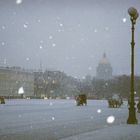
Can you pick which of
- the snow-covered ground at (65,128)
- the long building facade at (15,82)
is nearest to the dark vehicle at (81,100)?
the snow-covered ground at (65,128)

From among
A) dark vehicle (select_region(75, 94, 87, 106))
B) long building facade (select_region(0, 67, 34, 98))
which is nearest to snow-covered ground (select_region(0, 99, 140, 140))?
dark vehicle (select_region(75, 94, 87, 106))

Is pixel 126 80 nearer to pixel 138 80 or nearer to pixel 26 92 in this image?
pixel 138 80

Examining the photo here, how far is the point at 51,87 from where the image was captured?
18538 centimetres

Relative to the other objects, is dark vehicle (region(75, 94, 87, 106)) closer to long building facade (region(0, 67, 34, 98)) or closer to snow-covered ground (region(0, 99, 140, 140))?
snow-covered ground (region(0, 99, 140, 140))

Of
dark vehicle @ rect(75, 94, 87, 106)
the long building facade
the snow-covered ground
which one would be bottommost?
the snow-covered ground

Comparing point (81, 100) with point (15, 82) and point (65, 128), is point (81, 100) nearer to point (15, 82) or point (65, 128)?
point (65, 128)

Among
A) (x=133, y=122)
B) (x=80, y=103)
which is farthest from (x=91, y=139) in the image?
(x=80, y=103)

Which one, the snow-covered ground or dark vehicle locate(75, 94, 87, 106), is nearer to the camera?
the snow-covered ground

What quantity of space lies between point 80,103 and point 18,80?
337ft

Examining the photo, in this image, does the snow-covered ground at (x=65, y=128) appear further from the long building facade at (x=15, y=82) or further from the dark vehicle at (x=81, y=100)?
the long building facade at (x=15, y=82)

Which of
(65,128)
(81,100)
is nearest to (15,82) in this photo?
(81,100)

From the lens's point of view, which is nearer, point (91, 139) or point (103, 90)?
point (91, 139)

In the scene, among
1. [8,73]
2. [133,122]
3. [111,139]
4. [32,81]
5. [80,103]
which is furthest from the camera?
[32,81]

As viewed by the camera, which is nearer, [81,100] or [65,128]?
[65,128]
